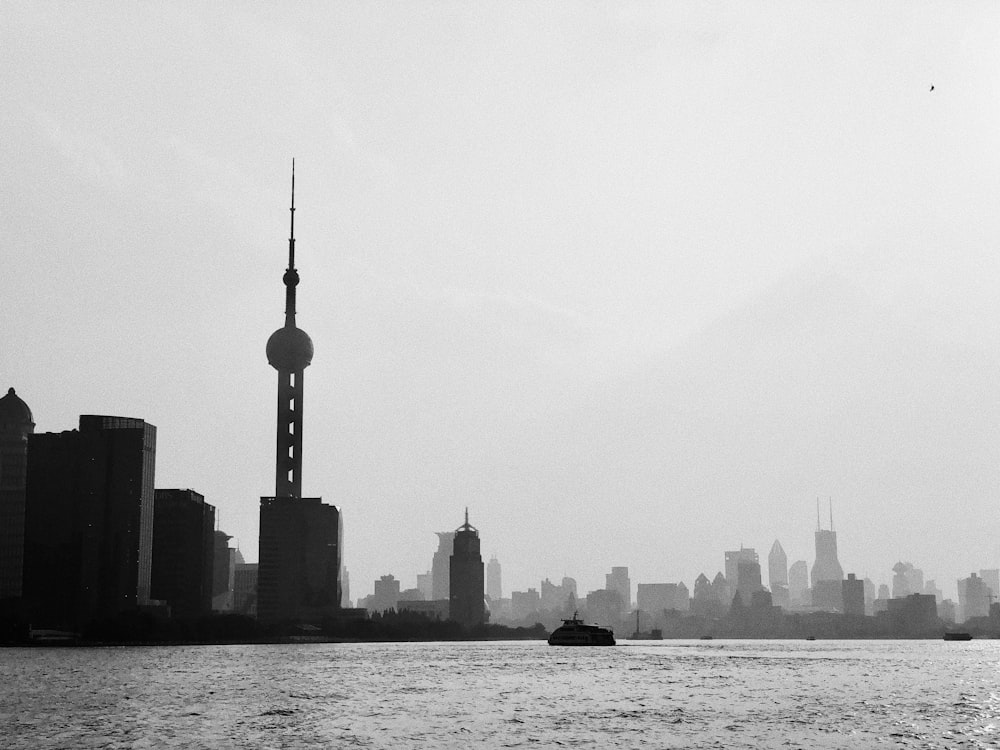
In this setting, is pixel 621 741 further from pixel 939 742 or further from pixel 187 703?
pixel 187 703

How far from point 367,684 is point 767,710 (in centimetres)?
6614

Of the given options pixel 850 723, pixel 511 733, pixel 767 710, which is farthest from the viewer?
pixel 767 710

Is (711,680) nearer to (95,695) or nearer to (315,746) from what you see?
(95,695)

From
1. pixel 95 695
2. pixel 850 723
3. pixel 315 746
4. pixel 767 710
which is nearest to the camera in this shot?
pixel 315 746

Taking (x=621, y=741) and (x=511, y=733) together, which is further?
(x=511, y=733)

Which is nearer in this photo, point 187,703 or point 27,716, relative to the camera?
point 27,716

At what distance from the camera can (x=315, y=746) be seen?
9988cm

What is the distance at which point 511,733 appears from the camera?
11044 centimetres

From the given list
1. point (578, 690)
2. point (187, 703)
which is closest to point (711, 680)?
point (578, 690)

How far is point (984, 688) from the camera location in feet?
569

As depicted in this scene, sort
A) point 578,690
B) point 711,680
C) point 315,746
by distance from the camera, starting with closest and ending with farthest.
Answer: point 315,746 < point 578,690 < point 711,680

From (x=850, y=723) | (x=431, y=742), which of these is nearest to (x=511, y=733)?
(x=431, y=742)

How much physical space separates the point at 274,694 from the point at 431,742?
2276 inches

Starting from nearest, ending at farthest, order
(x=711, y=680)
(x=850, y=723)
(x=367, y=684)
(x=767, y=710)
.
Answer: (x=850, y=723) → (x=767, y=710) → (x=367, y=684) → (x=711, y=680)
